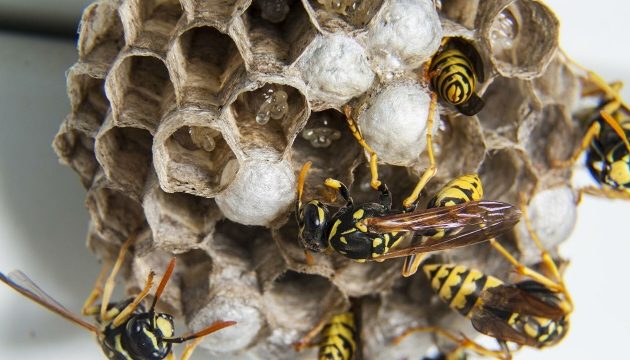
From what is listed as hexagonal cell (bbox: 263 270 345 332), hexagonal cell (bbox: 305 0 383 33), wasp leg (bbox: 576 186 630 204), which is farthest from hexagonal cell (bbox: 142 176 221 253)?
wasp leg (bbox: 576 186 630 204)

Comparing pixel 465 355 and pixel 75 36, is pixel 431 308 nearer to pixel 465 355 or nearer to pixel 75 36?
pixel 465 355

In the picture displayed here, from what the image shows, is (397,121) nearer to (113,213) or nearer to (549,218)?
(549,218)

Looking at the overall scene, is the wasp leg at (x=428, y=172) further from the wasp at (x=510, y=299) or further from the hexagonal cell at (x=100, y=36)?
the hexagonal cell at (x=100, y=36)

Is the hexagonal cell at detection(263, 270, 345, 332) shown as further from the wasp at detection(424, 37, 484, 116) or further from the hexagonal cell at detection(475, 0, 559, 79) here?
the hexagonal cell at detection(475, 0, 559, 79)

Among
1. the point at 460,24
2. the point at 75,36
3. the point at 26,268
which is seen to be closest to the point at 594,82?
the point at 460,24

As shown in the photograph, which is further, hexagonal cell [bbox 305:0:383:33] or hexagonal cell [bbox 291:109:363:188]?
hexagonal cell [bbox 291:109:363:188]

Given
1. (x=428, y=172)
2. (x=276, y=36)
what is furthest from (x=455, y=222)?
(x=276, y=36)

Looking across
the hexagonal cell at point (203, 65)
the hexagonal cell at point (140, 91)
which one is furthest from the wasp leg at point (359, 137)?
the hexagonal cell at point (140, 91)

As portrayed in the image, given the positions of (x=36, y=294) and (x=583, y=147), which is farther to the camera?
(x=583, y=147)
